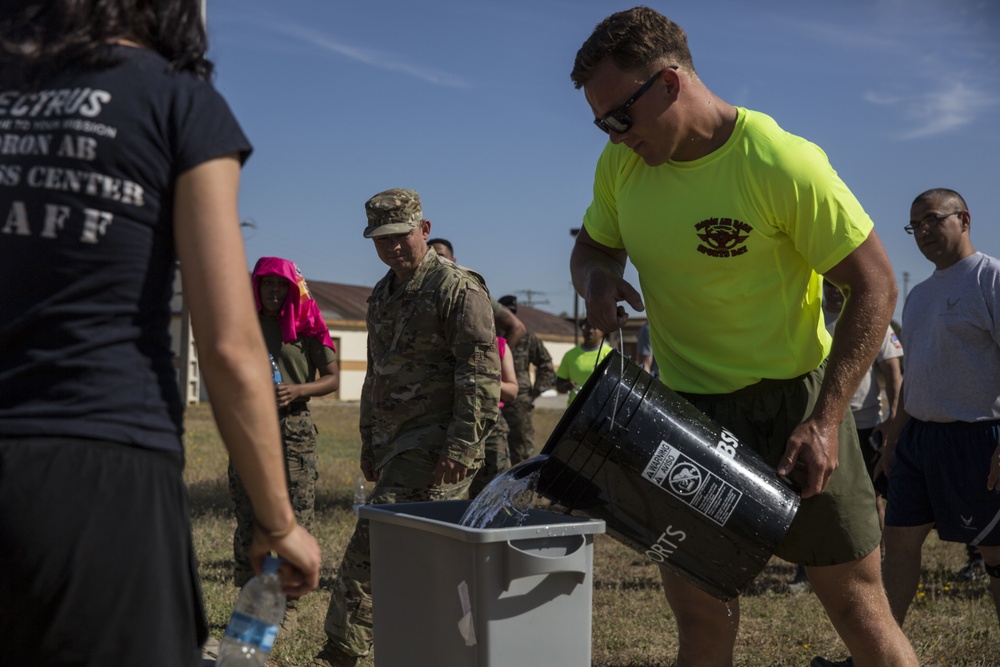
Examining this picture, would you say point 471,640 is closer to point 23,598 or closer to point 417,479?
point 23,598

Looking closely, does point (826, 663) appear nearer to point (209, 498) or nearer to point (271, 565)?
point (271, 565)

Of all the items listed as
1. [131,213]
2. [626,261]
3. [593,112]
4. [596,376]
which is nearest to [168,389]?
[131,213]

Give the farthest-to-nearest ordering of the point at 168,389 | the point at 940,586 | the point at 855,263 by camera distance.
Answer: the point at 940,586, the point at 855,263, the point at 168,389

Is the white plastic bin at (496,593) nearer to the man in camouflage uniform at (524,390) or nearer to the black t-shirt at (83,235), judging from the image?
the black t-shirt at (83,235)

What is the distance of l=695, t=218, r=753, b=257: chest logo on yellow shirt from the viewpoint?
2963mm

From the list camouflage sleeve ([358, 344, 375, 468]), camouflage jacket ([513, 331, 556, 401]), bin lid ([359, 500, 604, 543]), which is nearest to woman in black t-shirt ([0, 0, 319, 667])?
bin lid ([359, 500, 604, 543])

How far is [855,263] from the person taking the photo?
2.83 m

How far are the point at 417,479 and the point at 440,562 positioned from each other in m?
1.94

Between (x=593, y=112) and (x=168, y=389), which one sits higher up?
(x=593, y=112)

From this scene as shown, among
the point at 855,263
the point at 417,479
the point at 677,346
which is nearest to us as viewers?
the point at 855,263

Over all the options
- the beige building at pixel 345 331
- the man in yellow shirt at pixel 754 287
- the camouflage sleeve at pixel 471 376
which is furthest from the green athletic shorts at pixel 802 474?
the beige building at pixel 345 331

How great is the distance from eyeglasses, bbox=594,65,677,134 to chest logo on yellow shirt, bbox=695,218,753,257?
13.8 inches

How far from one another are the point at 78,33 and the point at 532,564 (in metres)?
1.55

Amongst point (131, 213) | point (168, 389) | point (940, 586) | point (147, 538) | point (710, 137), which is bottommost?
point (940, 586)
